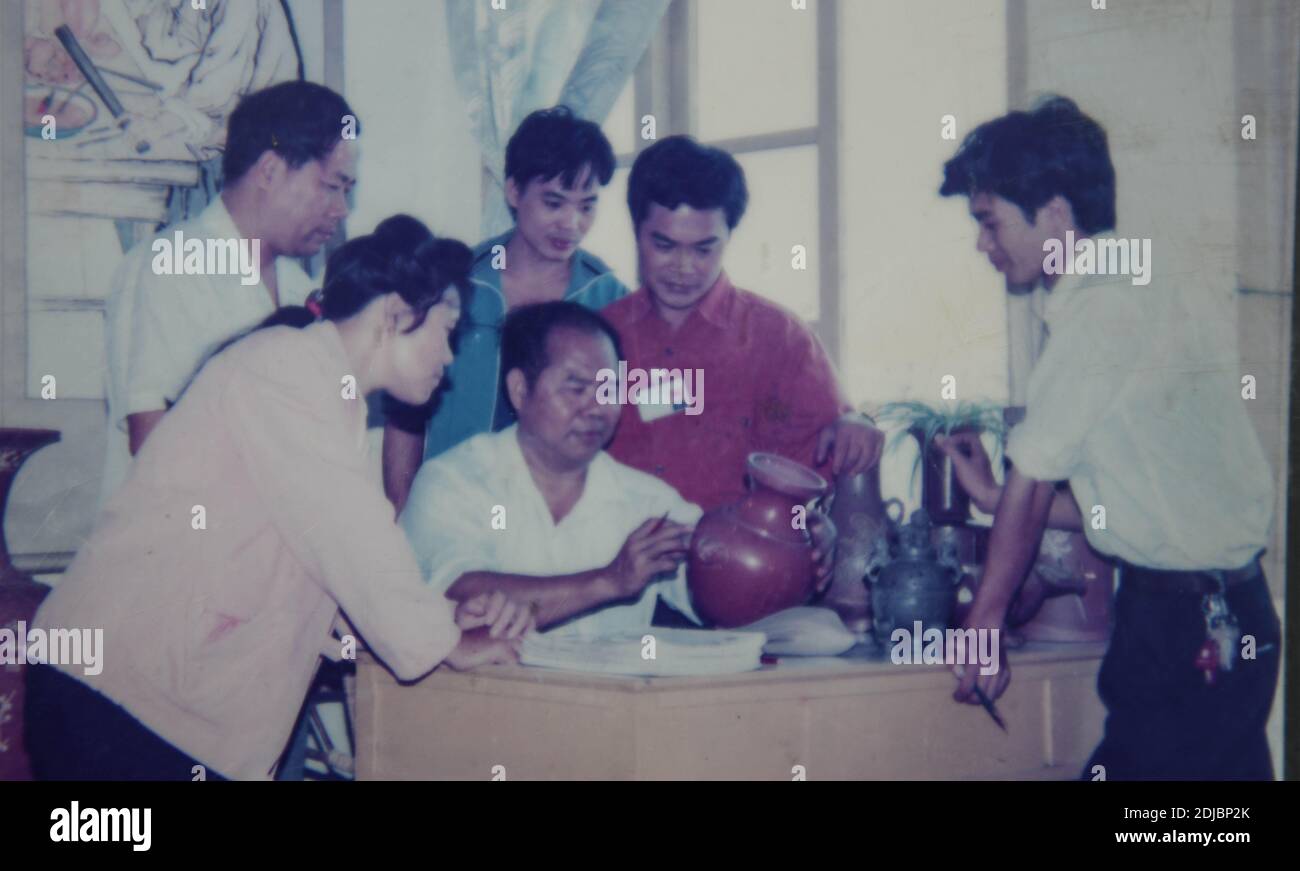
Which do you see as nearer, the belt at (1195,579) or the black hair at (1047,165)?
the belt at (1195,579)

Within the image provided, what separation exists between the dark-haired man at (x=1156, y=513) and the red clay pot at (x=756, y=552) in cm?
31

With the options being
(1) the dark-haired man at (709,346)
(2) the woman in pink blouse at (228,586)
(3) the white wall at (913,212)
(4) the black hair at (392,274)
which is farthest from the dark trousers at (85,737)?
(3) the white wall at (913,212)

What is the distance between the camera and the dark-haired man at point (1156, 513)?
6.32 ft

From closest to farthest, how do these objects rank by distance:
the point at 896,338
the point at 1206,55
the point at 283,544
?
the point at 283,544 → the point at 1206,55 → the point at 896,338

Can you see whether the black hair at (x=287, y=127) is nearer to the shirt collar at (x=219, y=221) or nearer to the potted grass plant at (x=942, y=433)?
the shirt collar at (x=219, y=221)

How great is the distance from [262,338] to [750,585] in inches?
31.8

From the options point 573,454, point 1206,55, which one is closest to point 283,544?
point 573,454

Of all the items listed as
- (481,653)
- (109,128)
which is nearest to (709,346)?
(481,653)

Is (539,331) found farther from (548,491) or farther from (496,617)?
(496,617)

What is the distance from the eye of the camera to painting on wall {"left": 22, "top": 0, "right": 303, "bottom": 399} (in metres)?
2.23

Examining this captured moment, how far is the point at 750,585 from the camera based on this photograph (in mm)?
1933

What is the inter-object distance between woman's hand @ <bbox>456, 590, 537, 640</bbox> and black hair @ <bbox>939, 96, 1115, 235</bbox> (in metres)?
1.04

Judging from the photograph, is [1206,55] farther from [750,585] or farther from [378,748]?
[378,748]

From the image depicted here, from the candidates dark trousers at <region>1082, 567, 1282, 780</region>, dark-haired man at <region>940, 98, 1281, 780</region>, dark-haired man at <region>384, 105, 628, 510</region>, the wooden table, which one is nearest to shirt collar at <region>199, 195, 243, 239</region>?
dark-haired man at <region>384, 105, 628, 510</region>
